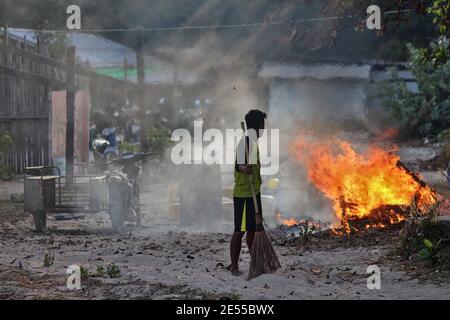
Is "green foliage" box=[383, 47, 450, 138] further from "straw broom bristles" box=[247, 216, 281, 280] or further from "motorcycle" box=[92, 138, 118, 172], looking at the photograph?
"straw broom bristles" box=[247, 216, 281, 280]

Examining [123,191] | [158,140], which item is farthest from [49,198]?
[158,140]

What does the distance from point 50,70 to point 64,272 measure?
15.6m

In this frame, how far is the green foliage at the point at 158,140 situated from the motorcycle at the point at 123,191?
9768 mm

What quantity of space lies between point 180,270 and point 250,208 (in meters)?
1.14

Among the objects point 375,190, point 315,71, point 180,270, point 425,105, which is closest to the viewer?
point 180,270

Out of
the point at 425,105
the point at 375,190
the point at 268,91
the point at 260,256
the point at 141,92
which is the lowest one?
the point at 260,256

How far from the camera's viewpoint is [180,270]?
8078 mm

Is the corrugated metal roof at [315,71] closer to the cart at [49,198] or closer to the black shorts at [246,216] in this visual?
the cart at [49,198]

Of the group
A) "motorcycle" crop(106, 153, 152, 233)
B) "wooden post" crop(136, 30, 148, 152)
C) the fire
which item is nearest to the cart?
"motorcycle" crop(106, 153, 152, 233)

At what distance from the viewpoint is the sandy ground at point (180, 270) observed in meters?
6.88

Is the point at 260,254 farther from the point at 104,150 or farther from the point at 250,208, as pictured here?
the point at 104,150

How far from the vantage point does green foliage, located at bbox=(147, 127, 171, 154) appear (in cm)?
2233

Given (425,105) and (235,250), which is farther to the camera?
(425,105)
